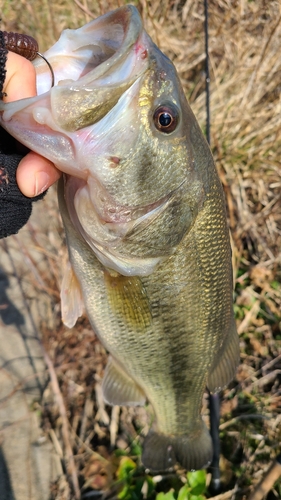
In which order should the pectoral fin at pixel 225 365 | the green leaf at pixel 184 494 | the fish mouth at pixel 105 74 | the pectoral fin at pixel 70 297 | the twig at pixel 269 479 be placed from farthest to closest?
the green leaf at pixel 184 494 → the twig at pixel 269 479 → the pectoral fin at pixel 225 365 → the pectoral fin at pixel 70 297 → the fish mouth at pixel 105 74

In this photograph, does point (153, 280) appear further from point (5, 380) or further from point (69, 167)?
point (5, 380)

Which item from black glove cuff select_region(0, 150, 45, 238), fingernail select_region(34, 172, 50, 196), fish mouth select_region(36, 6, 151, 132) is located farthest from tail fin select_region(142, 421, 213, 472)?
fish mouth select_region(36, 6, 151, 132)

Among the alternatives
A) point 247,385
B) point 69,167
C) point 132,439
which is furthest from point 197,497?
point 69,167

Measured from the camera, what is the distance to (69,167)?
1.25 meters

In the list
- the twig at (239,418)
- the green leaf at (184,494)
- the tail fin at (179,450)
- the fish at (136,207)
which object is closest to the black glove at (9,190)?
the fish at (136,207)

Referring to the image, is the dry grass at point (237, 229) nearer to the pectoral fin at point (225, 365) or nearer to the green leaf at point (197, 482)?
the green leaf at point (197, 482)

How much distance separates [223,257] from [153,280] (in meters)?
0.32

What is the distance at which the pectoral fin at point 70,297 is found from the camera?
1673mm

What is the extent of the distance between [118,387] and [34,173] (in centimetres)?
121

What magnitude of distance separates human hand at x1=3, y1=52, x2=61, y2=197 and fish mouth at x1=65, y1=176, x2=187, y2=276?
0.41 feet

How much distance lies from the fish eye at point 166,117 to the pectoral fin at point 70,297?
0.70 meters

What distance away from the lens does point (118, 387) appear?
6.61ft

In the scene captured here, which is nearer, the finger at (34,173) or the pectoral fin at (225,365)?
the finger at (34,173)

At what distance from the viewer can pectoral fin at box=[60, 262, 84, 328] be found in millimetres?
1673
